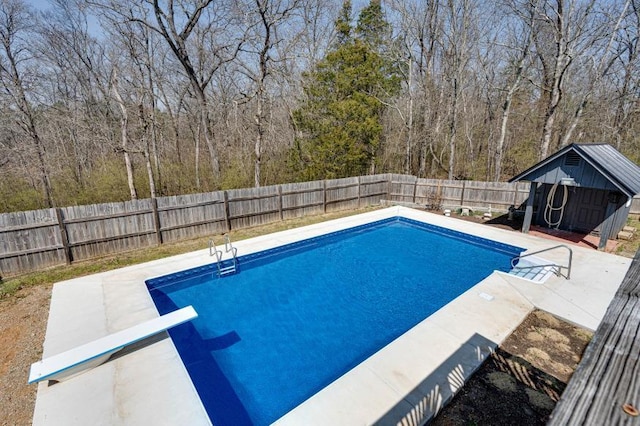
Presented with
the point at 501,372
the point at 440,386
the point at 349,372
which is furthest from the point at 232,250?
the point at 501,372

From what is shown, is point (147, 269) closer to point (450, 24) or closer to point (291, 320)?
point (291, 320)

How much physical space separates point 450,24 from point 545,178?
35.8 ft

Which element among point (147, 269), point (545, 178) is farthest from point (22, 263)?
point (545, 178)

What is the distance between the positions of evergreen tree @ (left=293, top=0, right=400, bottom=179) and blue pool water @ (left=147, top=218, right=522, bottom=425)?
584cm

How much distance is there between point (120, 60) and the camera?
1224cm

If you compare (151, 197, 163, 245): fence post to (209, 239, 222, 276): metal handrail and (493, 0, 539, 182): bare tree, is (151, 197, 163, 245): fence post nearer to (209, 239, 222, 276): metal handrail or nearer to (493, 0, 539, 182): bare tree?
(209, 239, 222, 276): metal handrail

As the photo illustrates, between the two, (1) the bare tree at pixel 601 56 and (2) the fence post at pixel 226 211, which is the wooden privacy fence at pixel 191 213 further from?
(1) the bare tree at pixel 601 56

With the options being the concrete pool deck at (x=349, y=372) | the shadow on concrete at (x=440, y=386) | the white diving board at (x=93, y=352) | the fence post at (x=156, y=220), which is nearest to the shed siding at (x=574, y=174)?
the concrete pool deck at (x=349, y=372)

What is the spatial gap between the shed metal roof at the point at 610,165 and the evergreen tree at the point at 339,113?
27.5ft

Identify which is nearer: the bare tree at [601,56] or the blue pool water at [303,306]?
the blue pool water at [303,306]

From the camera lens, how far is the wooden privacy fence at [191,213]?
8312 mm

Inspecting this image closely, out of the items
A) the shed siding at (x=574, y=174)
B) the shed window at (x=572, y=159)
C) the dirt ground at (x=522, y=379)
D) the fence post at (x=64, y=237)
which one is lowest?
the dirt ground at (x=522, y=379)

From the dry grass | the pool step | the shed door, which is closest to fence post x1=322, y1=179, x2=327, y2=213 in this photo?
the dry grass

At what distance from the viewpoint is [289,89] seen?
59.4 ft
